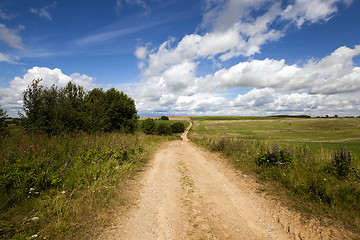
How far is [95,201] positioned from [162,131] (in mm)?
49856

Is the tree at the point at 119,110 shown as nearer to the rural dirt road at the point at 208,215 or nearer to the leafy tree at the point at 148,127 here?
the leafy tree at the point at 148,127

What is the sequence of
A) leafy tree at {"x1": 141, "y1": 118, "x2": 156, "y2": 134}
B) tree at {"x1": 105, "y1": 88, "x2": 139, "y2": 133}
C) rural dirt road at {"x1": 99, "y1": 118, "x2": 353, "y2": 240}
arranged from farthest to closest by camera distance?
leafy tree at {"x1": 141, "y1": 118, "x2": 156, "y2": 134}, tree at {"x1": 105, "y1": 88, "x2": 139, "y2": 133}, rural dirt road at {"x1": 99, "y1": 118, "x2": 353, "y2": 240}

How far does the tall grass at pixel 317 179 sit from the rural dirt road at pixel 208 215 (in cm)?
76

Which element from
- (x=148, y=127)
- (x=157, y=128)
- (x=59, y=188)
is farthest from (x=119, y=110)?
(x=59, y=188)

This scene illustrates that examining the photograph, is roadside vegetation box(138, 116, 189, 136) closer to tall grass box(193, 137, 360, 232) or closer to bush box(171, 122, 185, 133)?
bush box(171, 122, 185, 133)

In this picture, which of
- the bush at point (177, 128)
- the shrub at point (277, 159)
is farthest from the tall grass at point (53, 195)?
the bush at point (177, 128)

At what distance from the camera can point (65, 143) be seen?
27.3 ft

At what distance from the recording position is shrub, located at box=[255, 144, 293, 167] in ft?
25.7

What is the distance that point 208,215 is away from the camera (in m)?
4.52

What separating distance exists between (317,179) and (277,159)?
7.49 feet

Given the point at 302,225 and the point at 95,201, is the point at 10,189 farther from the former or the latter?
the point at 302,225

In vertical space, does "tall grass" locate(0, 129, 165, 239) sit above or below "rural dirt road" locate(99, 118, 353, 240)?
above

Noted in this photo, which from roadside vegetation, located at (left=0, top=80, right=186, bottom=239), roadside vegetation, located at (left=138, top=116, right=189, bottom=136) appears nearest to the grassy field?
roadside vegetation, located at (left=138, top=116, right=189, bottom=136)

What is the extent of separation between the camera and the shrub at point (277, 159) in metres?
7.84
